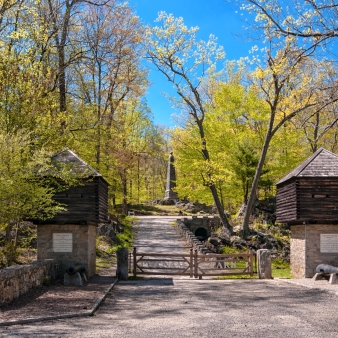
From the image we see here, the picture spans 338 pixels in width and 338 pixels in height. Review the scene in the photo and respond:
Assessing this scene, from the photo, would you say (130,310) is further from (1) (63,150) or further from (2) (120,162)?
(2) (120,162)

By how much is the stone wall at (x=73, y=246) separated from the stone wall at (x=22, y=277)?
71 centimetres

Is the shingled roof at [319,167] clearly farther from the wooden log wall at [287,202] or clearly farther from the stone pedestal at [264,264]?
the stone pedestal at [264,264]

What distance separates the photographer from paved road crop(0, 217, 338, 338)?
706 cm

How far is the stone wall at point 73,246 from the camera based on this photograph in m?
14.4

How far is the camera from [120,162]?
87.1 feet

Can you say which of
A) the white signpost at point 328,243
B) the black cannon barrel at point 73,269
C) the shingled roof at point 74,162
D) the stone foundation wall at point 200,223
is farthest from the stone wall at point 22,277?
the stone foundation wall at point 200,223

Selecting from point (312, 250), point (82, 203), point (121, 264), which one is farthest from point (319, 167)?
point (82, 203)

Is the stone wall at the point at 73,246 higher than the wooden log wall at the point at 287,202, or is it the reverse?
the wooden log wall at the point at 287,202

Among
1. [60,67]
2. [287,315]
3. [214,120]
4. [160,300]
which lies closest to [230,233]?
[214,120]

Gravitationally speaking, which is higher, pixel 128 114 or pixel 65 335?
pixel 128 114

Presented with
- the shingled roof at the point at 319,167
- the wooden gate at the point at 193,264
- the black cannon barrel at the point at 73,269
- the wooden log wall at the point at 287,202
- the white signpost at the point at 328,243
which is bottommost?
the wooden gate at the point at 193,264

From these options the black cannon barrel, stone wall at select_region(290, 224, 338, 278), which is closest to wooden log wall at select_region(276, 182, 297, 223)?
stone wall at select_region(290, 224, 338, 278)

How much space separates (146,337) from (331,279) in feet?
29.4

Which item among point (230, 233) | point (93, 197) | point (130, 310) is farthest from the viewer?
point (230, 233)
